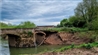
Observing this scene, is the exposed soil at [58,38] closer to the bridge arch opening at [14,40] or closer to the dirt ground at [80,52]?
the bridge arch opening at [14,40]

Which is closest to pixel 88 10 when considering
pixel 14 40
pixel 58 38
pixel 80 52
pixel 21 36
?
pixel 58 38

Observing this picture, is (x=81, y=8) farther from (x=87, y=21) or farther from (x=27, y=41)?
(x=27, y=41)

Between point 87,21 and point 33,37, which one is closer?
point 33,37

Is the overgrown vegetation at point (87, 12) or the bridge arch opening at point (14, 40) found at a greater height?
the overgrown vegetation at point (87, 12)

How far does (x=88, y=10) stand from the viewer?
47.6 metres

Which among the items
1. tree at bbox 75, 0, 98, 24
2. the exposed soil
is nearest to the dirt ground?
the exposed soil

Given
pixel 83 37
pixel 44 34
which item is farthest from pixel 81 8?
pixel 44 34

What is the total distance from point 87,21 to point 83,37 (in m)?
6.99

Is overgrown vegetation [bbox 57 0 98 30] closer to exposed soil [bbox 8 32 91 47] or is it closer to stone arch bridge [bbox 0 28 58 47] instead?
exposed soil [bbox 8 32 91 47]

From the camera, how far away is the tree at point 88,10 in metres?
47.1

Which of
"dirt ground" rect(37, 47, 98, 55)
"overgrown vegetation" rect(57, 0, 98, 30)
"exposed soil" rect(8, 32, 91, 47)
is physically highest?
"overgrown vegetation" rect(57, 0, 98, 30)

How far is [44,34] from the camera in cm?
4181

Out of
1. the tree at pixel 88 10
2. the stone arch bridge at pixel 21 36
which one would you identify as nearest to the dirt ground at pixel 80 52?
the stone arch bridge at pixel 21 36

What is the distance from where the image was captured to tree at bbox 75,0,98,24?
47.1 metres
